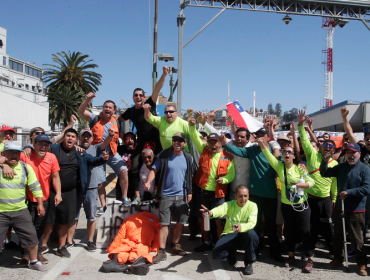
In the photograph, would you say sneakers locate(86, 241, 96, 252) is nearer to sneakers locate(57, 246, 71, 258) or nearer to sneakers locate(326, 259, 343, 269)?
sneakers locate(57, 246, 71, 258)

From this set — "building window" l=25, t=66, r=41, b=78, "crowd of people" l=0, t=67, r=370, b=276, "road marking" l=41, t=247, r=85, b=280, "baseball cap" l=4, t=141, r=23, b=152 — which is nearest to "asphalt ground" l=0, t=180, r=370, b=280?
"road marking" l=41, t=247, r=85, b=280

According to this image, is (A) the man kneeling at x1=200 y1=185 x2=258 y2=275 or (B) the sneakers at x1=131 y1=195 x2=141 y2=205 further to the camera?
(B) the sneakers at x1=131 y1=195 x2=141 y2=205

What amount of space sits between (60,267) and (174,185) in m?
2.14

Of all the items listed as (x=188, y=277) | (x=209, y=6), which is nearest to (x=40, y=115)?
(x=209, y=6)

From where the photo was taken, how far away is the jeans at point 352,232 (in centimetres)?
467

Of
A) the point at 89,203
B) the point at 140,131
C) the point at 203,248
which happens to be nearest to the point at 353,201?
the point at 203,248

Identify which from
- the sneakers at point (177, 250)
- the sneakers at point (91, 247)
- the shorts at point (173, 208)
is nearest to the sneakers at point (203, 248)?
the sneakers at point (177, 250)

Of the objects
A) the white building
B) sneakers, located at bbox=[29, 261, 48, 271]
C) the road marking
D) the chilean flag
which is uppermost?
the white building

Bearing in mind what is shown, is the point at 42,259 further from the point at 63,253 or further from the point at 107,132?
the point at 107,132

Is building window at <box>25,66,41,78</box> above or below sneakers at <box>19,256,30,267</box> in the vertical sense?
above

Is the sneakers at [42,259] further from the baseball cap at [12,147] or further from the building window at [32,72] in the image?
the building window at [32,72]

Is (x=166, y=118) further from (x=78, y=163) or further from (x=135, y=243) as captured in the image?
(x=135, y=243)

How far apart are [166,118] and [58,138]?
2038 millimetres

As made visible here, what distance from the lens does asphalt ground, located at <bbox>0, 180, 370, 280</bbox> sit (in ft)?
14.8
